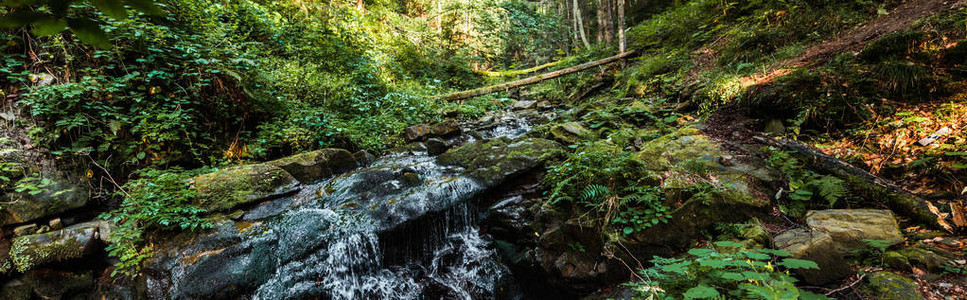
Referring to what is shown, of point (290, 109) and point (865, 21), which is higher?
point (865, 21)

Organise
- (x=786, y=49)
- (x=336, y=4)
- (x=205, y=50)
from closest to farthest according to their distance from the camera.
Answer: (x=205, y=50) < (x=786, y=49) < (x=336, y=4)

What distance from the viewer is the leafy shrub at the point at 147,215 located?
132 inches

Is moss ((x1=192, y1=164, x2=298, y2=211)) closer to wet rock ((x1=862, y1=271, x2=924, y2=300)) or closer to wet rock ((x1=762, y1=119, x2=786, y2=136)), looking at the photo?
wet rock ((x1=862, y1=271, x2=924, y2=300))

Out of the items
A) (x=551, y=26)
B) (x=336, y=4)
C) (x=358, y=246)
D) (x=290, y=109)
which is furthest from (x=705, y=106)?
(x=551, y=26)

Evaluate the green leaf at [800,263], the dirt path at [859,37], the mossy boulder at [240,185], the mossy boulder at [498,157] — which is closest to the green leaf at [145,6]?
the green leaf at [800,263]

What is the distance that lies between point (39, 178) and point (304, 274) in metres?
3.37

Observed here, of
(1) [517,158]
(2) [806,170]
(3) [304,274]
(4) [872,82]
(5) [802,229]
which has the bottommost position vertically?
(3) [304,274]

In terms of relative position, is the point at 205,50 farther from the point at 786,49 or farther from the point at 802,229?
the point at 786,49

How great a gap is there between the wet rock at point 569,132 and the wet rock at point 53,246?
271 inches

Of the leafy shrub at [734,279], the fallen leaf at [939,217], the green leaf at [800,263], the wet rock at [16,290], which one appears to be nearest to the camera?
the leafy shrub at [734,279]

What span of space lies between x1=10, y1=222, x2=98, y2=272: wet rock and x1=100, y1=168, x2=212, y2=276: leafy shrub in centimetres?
22

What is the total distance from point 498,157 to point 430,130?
277 cm

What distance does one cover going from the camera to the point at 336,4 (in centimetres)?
1062

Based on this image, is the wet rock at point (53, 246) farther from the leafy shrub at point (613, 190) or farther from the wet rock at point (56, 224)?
the leafy shrub at point (613, 190)
